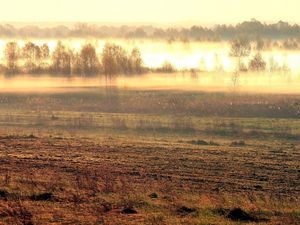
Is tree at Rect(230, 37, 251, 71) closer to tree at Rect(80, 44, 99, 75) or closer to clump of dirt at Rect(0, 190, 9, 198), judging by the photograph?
tree at Rect(80, 44, 99, 75)

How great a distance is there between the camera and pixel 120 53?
17050 cm

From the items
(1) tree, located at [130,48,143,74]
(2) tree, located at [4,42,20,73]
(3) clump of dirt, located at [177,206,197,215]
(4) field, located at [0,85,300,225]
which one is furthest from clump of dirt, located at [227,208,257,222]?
(2) tree, located at [4,42,20,73]

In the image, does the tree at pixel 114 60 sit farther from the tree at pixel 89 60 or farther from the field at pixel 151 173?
the field at pixel 151 173

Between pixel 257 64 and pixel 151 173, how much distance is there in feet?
488

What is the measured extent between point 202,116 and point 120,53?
86944 millimetres

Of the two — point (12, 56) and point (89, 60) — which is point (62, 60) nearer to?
point (89, 60)

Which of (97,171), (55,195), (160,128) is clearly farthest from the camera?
(160,128)

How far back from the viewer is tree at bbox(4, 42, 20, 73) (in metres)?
174

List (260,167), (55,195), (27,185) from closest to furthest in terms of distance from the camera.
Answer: (55,195), (27,185), (260,167)

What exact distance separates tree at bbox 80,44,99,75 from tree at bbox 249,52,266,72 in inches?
1825

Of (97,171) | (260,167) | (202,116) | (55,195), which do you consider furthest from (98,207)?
(202,116)

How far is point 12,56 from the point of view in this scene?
17600cm

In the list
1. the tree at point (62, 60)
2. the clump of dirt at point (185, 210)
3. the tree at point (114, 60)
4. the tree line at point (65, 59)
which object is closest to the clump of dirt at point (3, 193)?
the clump of dirt at point (185, 210)

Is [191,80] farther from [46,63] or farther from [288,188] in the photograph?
[288,188]
